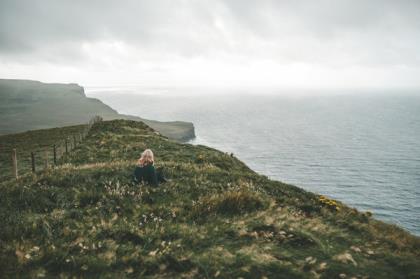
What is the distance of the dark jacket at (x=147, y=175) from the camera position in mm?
13469

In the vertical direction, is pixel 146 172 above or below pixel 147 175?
above

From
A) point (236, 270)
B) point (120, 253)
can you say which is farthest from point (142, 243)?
point (236, 270)

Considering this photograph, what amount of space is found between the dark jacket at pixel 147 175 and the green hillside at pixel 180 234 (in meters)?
0.45

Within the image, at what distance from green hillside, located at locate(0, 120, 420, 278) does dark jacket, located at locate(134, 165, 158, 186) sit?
0.45m

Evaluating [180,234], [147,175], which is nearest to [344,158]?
[147,175]

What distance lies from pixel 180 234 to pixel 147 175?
492 cm

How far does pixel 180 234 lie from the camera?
9203 millimetres

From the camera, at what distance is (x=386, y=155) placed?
9681cm

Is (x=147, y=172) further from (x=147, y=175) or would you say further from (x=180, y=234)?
(x=180, y=234)

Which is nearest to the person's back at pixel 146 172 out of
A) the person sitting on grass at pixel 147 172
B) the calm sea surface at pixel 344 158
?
the person sitting on grass at pixel 147 172

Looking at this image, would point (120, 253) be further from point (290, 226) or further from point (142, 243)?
point (290, 226)

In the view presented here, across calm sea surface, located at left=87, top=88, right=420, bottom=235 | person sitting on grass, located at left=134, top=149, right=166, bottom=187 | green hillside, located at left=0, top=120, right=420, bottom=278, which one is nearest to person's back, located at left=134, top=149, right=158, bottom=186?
person sitting on grass, located at left=134, top=149, right=166, bottom=187

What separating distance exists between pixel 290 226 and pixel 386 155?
100551 millimetres

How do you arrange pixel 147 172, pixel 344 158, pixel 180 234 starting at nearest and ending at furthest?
pixel 180 234, pixel 147 172, pixel 344 158
